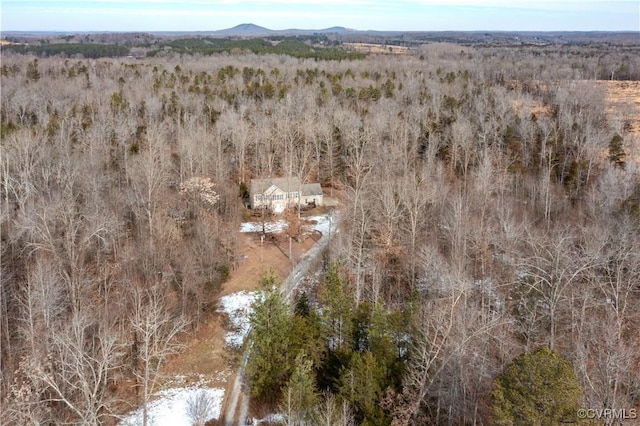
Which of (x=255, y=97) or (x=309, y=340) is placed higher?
(x=255, y=97)

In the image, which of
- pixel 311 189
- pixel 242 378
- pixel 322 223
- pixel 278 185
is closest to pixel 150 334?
pixel 242 378

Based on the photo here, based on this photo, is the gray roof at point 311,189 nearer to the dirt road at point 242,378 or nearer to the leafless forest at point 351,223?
the leafless forest at point 351,223

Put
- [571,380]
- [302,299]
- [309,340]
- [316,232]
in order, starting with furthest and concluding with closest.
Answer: [316,232] → [302,299] → [309,340] → [571,380]

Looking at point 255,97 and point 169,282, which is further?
point 255,97

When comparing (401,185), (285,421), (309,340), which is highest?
(401,185)

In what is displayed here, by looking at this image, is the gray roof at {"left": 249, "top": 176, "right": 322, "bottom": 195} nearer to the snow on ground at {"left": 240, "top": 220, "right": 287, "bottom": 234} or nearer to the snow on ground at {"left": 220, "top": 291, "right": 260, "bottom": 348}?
the snow on ground at {"left": 240, "top": 220, "right": 287, "bottom": 234}

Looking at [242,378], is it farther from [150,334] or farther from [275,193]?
[275,193]

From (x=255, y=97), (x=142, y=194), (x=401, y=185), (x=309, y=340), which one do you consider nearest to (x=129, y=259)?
(x=142, y=194)

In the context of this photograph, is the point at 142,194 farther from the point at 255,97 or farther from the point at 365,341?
the point at 255,97
